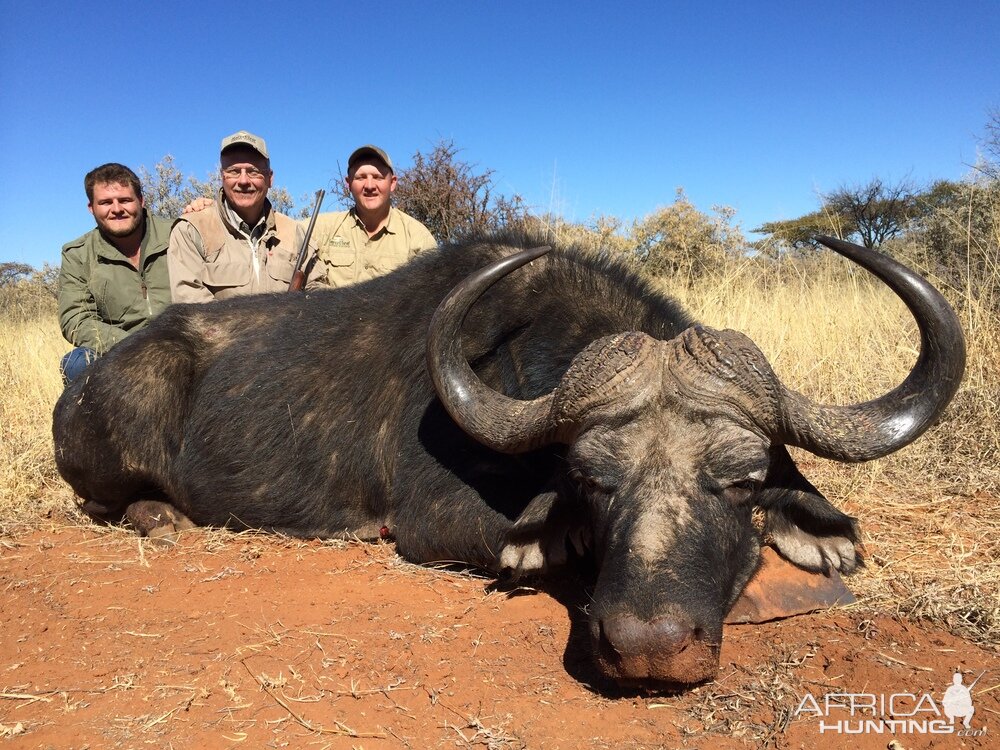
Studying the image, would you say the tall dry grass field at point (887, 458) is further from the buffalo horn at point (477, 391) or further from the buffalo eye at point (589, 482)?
the buffalo horn at point (477, 391)

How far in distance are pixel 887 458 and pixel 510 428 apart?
11.4ft

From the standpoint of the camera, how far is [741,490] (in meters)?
3.01

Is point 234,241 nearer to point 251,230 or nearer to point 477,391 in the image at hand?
point 251,230

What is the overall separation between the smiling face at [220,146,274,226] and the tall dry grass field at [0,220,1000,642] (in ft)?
9.45

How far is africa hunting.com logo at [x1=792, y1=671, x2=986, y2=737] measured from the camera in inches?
99.7

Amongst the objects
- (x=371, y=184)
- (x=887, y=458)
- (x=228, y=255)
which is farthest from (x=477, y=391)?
(x=371, y=184)

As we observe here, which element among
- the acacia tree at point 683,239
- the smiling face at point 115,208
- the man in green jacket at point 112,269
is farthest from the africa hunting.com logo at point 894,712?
the acacia tree at point 683,239

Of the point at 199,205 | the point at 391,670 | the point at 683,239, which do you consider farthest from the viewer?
the point at 683,239

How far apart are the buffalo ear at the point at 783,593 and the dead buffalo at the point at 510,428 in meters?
0.08

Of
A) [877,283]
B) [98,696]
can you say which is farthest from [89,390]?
[877,283]

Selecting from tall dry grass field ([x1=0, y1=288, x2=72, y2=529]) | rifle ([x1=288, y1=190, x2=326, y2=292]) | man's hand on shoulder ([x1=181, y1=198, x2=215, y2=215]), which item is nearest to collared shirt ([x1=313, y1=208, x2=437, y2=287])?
rifle ([x1=288, y1=190, x2=326, y2=292])

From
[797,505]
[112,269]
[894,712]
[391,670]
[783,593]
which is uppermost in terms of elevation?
[112,269]

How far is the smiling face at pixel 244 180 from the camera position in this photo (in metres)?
6.95

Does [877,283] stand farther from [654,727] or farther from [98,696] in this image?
[98,696]
